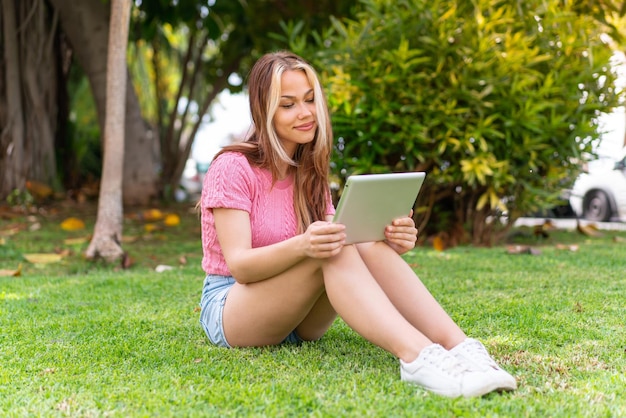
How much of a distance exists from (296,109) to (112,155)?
2.51 m

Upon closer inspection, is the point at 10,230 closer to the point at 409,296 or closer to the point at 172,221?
the point at 172,221

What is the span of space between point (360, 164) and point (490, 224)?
3.98ft

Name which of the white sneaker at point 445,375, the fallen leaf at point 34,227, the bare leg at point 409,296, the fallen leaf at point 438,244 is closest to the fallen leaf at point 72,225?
the fallen leaf at point 34,227

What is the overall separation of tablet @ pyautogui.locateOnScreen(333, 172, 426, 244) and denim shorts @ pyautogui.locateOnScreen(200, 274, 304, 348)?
0.55 metres

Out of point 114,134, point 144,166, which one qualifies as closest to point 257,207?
point 114,134

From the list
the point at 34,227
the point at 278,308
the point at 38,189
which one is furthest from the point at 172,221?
the point at 278,308

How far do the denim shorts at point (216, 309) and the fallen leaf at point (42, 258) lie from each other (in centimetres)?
246

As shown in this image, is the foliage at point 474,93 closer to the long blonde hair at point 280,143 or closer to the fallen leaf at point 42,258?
the fallen leaf at point 42,258

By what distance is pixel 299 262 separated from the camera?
231cm

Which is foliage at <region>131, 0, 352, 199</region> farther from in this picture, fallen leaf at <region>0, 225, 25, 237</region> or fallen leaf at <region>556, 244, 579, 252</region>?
fallen leaf at <region>556, 244, 579, 252</region>

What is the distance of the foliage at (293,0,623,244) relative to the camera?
17.0ft

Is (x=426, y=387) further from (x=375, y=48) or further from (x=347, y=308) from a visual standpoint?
(x=375, y=48)

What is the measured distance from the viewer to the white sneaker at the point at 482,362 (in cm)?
207

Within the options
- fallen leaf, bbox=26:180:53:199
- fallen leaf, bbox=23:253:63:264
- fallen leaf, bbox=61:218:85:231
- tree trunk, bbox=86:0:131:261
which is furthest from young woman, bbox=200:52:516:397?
fallen leaf, bbox=26:180:53:199
